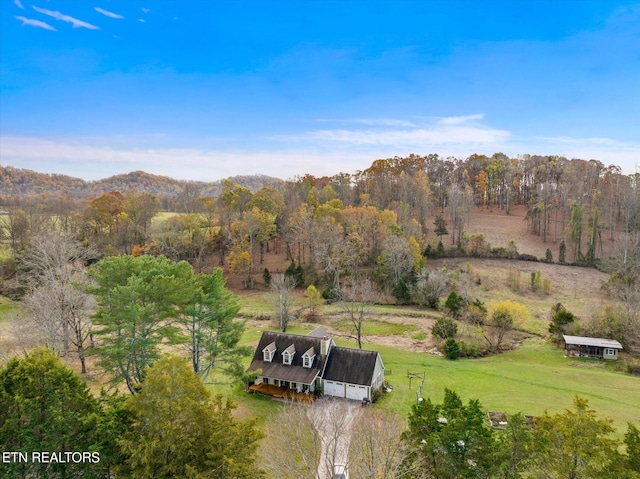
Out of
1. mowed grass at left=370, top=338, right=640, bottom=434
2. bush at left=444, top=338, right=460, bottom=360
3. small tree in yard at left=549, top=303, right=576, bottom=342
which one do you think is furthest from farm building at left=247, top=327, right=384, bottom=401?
small tree in yard at left=549, top=303, right=576, bottom=342

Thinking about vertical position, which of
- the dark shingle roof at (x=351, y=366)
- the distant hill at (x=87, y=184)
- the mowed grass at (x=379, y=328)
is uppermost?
the distant hill at (x=87, y=184)

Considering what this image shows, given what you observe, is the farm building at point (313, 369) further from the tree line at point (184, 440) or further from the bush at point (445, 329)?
the tree line at point (184, 440)

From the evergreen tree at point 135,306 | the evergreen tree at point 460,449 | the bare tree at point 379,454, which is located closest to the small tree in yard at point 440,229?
the evergreen tree at point 135,306

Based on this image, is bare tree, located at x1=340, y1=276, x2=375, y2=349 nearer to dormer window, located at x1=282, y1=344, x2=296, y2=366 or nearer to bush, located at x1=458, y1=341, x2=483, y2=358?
bush, located at x1=458, y1=341, x2=483, y2=358

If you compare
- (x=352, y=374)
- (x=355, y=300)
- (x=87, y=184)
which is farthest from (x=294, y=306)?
(x=87, y=184)

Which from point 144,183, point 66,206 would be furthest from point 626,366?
point 144,183

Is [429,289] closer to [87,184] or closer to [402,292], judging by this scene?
[402,292]
